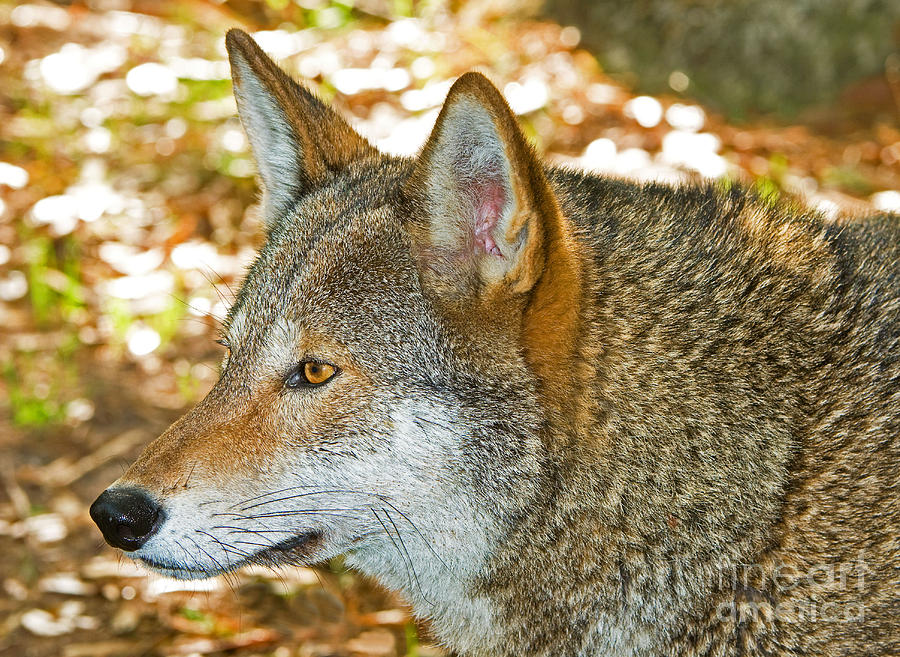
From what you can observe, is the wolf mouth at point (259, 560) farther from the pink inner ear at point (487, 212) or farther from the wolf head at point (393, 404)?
the pink inner ear at point (487, 212)

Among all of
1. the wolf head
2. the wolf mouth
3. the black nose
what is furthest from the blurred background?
the black nose

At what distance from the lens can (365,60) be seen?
32.0ft

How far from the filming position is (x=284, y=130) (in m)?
4.07

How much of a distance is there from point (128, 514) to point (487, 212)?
158 cm

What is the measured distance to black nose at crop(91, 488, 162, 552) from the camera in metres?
3.28

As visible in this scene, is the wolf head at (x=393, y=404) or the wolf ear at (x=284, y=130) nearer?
the wolf head at (x=393, y=404)

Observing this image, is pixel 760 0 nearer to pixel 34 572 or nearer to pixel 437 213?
pixel 437 213

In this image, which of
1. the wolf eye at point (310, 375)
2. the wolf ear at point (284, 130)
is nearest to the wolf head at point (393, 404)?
the wolf eye at point (310, 375)

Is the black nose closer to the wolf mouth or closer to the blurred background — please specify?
the wolf mouth

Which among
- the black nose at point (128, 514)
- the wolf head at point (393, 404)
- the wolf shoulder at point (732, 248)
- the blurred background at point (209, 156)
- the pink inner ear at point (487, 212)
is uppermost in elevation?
the pink inner ear at point (487, 212)

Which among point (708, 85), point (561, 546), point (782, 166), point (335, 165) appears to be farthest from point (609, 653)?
point (708, 85)

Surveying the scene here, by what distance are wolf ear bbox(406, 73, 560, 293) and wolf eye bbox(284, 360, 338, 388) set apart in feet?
1.64

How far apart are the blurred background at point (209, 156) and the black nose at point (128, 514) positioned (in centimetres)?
178

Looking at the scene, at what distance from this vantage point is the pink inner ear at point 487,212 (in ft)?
10.4
